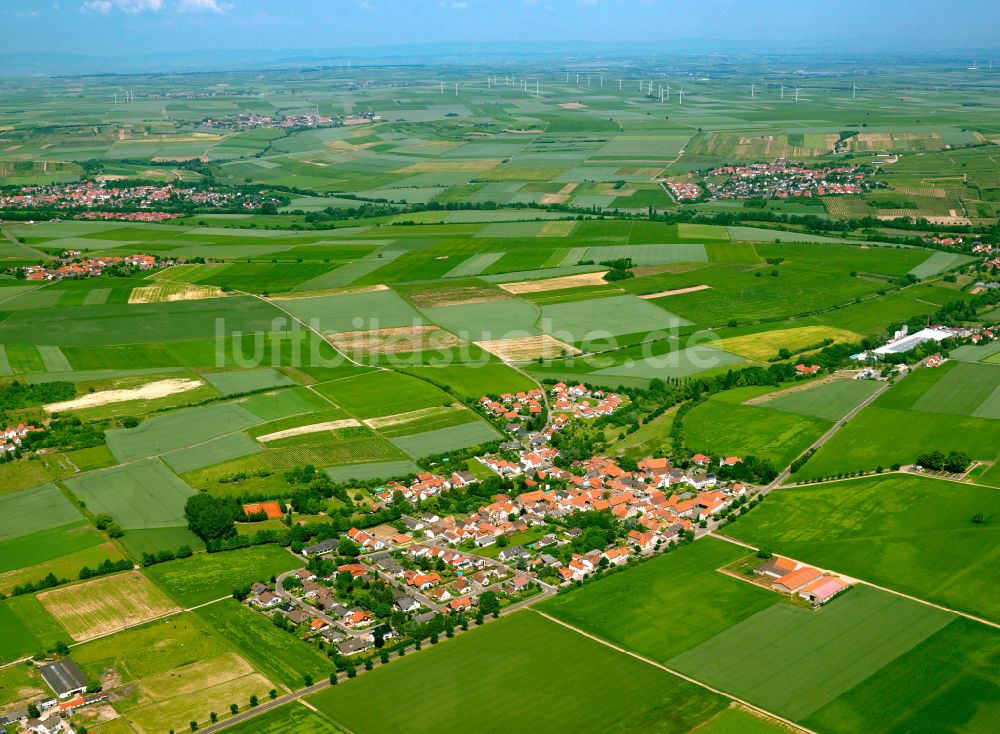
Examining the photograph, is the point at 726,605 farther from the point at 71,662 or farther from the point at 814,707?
the point at 71,662

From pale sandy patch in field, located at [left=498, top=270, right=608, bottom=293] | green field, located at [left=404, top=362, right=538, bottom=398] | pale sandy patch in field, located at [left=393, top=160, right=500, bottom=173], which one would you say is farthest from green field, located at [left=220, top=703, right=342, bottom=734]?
pale sandy patch in field, located at [left=393, top=160, right=500, bottom=173]

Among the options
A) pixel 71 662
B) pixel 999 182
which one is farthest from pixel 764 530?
pixel 999 182

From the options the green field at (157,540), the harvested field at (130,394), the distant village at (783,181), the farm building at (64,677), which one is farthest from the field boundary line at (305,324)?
the distant village at (783,181)

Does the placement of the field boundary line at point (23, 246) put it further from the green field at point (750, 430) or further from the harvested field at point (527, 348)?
the green field at point (750, 430)

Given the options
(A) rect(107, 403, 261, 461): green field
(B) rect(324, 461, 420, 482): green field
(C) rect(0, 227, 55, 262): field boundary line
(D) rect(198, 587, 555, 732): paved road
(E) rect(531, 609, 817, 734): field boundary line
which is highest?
(C) rect(0, 227, 55, 262): field boundary line

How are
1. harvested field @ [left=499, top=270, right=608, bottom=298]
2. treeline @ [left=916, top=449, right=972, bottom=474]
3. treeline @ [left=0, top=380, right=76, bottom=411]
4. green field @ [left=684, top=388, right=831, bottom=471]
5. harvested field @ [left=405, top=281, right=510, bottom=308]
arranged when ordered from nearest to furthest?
treeline @ [left=916, top=449, right=972, bottom=474] → green field @ [left=684, top=388, right=831, bottom=471] → treeline @ [left=0, top=380, right=76, bottom=411] → harvested field @ [left=405, top=281, right=510, bottom=308] → harvested field @ [left=499, top=270, right=608, bottom=298]

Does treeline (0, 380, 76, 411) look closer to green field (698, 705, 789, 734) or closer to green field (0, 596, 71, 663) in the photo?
green field (0, 596, 71, 663)

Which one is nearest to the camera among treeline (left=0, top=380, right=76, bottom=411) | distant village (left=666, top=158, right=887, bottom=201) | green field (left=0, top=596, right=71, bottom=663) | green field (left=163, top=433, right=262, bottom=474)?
green field (left=0, top=596, right=71, bottom=663)
